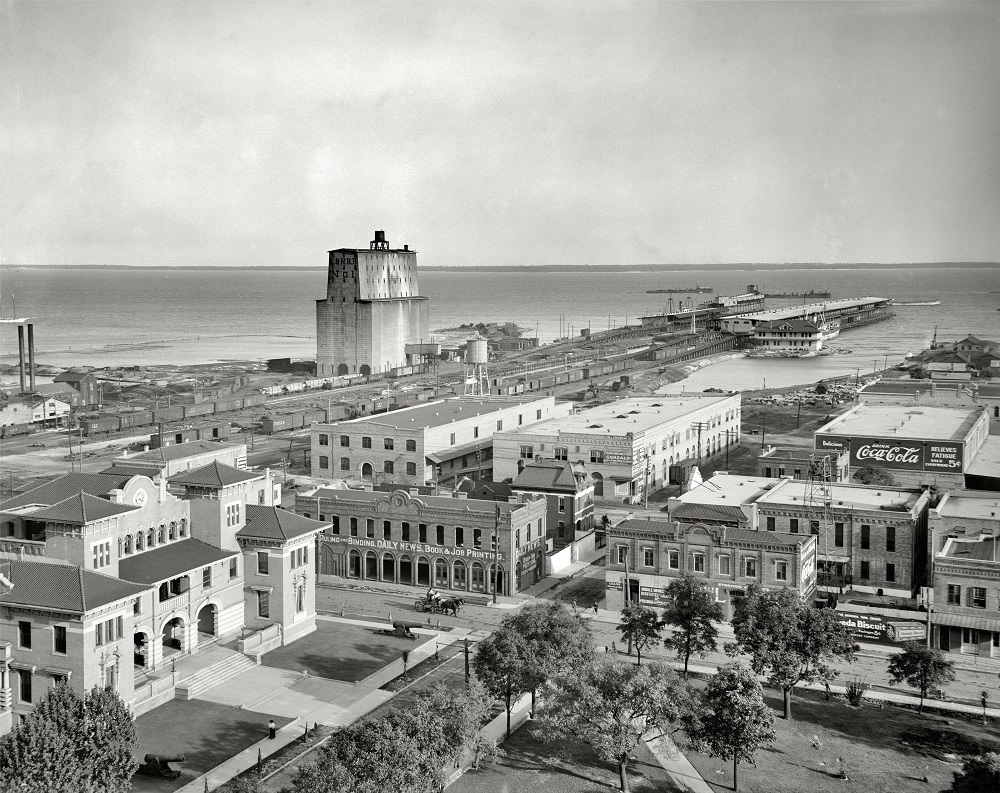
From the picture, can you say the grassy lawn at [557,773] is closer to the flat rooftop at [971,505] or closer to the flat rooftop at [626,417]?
the flat rooftop at [971,505]

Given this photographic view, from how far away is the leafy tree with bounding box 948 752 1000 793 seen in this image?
29344mm

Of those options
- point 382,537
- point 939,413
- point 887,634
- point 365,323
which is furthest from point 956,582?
point 365,323

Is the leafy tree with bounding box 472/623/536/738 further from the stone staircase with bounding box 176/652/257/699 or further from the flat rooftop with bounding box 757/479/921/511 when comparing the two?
the flat rooftop with bounding box 757/479/921/511

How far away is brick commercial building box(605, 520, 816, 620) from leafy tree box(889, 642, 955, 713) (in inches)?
375

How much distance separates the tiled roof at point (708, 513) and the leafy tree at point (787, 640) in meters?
10.5

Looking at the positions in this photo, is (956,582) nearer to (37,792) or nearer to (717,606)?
(717,606)

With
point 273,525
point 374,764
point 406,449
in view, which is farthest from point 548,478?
point 374,764

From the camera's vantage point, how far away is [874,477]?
229 feet

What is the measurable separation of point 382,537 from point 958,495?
2996 centimetres

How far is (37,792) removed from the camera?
2912 cm

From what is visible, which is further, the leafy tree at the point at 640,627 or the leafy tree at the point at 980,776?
the leafy tree at the point at 640,627

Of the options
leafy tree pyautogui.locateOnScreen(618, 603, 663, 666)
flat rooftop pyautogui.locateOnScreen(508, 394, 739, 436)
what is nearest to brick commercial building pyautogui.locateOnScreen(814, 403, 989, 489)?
flat rooftop pyautogui.locateOnScreen(508, 394, 739, 436)

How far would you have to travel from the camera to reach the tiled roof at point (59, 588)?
38.7 m

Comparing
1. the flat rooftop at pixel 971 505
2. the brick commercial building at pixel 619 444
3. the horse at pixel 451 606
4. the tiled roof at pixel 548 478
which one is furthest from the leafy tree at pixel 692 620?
the brick commercial building at pixel 619 444
